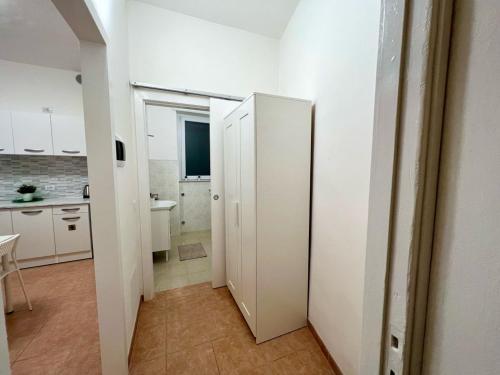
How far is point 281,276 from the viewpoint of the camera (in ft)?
5.06

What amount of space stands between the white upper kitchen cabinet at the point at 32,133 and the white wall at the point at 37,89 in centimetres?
28

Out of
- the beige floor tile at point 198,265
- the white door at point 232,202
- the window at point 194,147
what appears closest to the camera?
the white door at point 232,202

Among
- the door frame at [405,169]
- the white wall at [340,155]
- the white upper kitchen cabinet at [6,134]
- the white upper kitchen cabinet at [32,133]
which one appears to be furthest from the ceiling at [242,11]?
the white upper kitchen cabinet at [6,134]

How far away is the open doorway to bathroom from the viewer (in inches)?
106

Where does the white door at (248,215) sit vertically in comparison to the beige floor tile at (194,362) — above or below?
above

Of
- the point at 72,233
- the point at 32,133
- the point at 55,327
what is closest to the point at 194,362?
the point at 55,327

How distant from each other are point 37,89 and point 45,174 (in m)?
1.24

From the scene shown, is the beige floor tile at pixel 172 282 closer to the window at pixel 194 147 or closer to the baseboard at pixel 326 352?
the baseboard at pixel 326 352

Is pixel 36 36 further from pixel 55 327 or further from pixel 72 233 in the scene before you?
pixel 55 327

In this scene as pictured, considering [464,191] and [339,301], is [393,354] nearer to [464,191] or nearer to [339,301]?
[464,191]

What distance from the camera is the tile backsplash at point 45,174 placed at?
2.72m

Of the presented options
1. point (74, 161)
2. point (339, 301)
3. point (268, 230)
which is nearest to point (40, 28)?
point (74, 161)

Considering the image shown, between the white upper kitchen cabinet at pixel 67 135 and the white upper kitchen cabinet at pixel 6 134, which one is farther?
the white upper kitchen cabinet at pixel 67 135

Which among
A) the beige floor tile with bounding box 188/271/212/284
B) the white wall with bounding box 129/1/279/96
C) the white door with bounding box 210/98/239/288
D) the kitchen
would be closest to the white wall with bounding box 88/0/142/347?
the white wall with bounding box 129/1/279/96
